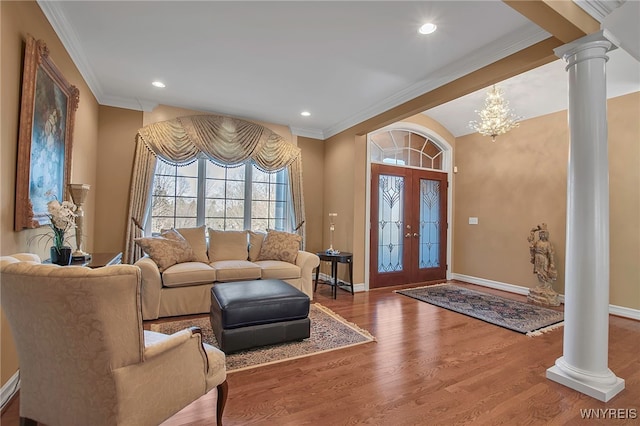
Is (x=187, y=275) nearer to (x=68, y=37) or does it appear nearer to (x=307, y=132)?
(x=68, y=37)

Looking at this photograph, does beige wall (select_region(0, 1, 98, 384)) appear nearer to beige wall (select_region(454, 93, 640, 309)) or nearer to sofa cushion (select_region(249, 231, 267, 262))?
sofa cushion (select_region(249, 231, 267, 262))

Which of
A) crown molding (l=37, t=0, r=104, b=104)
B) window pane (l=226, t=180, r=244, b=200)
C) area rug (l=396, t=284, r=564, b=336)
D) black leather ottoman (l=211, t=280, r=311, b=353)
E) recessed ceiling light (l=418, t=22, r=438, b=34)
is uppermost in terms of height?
recessed ceiling light (l=418, t=22, r=438, b=34)

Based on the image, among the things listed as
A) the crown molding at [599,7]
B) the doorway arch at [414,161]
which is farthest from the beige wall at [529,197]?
the crown molding at [599,7]

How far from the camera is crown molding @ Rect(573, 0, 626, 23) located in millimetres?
2064

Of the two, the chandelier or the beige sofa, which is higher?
the chandelier

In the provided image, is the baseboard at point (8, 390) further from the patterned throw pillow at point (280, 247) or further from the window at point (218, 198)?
the patterned throw pillow at point (280, 247)

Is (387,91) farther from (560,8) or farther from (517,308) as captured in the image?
(517,308)

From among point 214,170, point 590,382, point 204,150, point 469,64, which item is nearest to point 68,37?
point 204,150

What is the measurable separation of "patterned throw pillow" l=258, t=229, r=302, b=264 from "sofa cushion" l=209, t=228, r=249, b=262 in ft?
0.92

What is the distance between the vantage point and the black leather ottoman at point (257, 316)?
8.66ft

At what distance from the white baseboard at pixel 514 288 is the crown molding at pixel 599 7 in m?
3.57

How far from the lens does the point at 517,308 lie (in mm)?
4105

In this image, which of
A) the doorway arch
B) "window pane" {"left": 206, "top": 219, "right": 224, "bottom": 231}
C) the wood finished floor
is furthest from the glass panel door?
"window pane" {"left": 206, "top": 219, "right": 224, "bottom": 231}

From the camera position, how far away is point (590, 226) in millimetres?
2184
